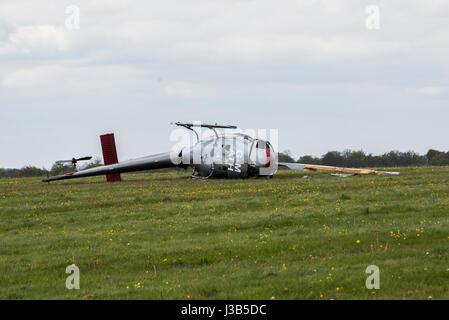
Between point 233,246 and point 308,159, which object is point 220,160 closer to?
point 233,246

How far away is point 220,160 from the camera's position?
3681 centimetres

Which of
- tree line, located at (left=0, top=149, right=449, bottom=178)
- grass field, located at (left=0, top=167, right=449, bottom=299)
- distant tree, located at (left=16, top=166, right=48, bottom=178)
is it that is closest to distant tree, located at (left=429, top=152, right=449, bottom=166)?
tree line, located at (left=0, top=149, right=449, bottom=178)

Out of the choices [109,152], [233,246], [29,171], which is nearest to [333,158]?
[29,171]

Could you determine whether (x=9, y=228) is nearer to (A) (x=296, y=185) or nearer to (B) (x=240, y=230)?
(B) (x=240, y=230)

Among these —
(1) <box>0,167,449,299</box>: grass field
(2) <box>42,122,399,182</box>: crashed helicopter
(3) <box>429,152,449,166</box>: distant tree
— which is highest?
(2) <box>42,122,399,182</box>: crashed helicopter

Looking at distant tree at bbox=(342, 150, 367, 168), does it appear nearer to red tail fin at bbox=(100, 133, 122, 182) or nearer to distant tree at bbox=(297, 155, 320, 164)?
distant tree at bbox=(297, 155, 320, 164)

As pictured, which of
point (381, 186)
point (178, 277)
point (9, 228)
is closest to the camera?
point (178, 277)

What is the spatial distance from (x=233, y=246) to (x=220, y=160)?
2184 centimetres

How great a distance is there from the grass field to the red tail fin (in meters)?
14.8

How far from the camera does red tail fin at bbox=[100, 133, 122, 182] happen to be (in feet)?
133
